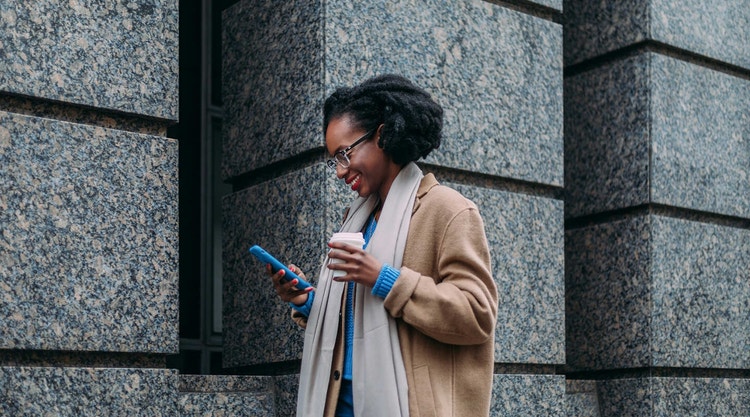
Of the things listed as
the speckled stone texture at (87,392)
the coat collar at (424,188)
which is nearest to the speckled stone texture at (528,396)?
the speckled stone texture at (87,392)

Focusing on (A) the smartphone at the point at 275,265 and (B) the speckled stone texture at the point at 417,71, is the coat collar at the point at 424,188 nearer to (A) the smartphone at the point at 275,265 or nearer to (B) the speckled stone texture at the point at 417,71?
(A) the smartphone at the point at 275,265

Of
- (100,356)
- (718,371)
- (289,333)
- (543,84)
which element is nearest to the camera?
(100,356)

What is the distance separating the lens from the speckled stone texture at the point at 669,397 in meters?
5.95

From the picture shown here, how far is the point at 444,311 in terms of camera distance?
3.48m

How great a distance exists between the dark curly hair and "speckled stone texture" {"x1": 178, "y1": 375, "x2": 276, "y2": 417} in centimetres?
147

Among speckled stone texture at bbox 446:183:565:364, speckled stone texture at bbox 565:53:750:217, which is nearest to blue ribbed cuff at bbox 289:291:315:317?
speckled stone texture at bbox 446:183:565:364

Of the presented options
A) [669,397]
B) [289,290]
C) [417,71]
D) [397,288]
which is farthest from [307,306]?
[669,397]

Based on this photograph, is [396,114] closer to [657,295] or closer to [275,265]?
[275,265]

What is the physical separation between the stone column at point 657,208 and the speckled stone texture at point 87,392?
8.76ft

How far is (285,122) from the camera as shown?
5.07 meters

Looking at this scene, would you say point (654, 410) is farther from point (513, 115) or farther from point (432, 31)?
point (432, 31)

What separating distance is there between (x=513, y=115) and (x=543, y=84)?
306 mm

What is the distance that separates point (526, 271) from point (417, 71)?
117cm

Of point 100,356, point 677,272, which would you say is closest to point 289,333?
point 100,356
